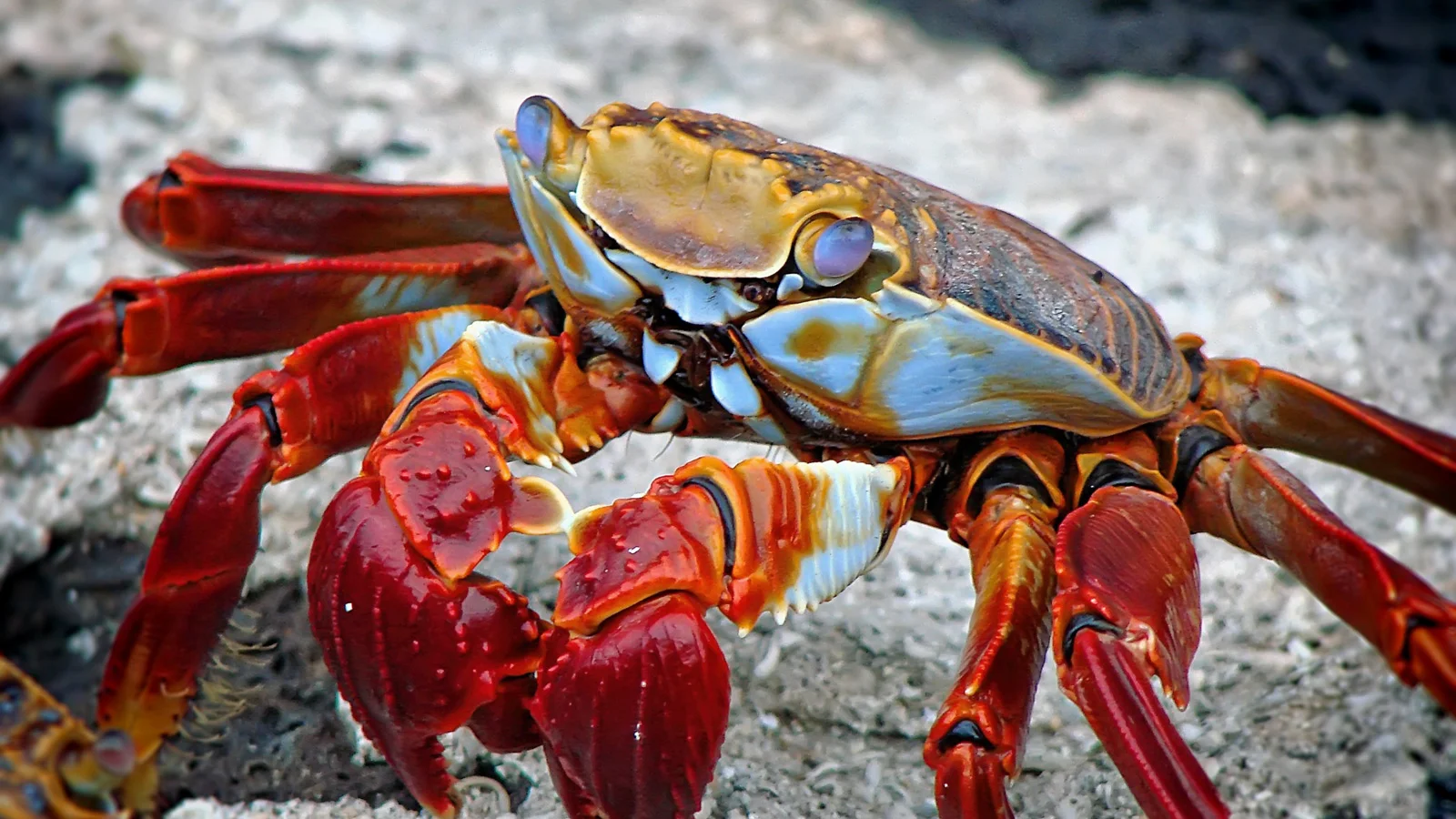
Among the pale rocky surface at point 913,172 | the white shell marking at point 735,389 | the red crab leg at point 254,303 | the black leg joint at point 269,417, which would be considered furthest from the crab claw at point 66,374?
the white shell marking at point 735,389

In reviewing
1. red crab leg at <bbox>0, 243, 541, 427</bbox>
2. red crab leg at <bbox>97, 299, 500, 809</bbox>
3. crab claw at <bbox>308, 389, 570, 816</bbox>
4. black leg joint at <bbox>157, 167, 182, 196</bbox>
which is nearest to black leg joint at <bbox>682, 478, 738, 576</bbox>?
crab claw at <bbox>308, 389, 570, 816</bbox>

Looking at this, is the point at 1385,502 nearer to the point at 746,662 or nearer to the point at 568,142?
the point at 746,662

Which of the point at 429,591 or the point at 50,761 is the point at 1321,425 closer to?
the point at 429,591

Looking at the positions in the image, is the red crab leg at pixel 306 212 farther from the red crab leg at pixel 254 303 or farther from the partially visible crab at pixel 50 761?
the partially visible crab at pixel 50 761

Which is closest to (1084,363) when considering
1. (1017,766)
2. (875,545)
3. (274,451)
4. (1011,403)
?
(1011,403)

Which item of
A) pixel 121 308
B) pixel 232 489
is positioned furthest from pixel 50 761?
pixel 121 308

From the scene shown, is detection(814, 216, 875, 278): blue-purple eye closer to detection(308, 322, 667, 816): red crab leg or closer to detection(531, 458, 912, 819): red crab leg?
detection(531, 458, 912, 819): red crab leg
